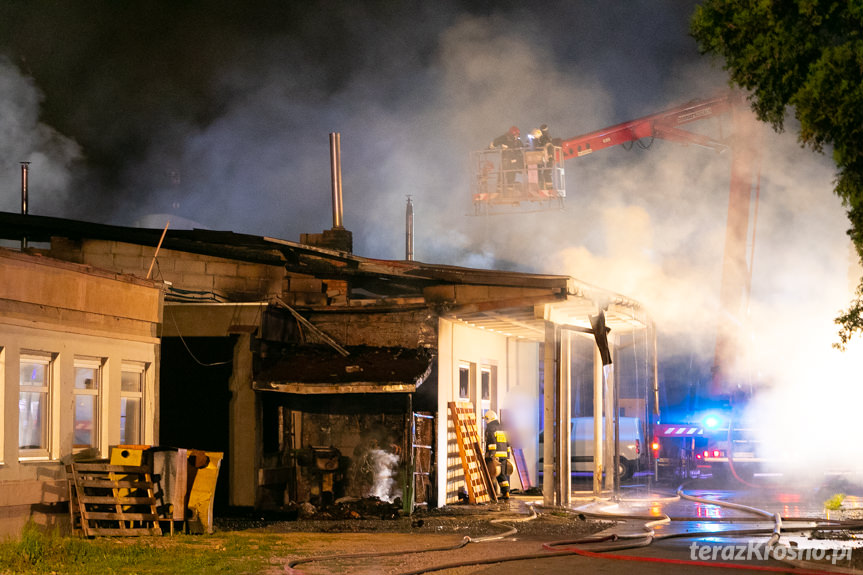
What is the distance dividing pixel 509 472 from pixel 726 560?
9.24 meters

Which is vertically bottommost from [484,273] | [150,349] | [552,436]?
[552,436]

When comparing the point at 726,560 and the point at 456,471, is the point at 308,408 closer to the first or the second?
the point at 456,471

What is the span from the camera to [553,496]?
17.8 m

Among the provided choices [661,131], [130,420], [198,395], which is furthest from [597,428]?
[661,131]

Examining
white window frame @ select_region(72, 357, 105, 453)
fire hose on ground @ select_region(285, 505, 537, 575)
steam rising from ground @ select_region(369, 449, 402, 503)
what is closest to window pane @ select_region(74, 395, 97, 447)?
white window frame @ select_region(72, 357, 105, 453)

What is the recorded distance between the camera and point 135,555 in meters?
11.6

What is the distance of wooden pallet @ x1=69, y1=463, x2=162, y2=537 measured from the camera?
44.5 feet

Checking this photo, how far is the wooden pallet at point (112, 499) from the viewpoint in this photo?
1358 centimetres

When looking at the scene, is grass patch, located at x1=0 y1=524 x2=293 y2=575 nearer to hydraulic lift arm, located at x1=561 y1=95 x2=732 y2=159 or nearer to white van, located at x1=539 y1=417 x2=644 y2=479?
white van, located at x1=539 y1=417 x2=644 y2=479

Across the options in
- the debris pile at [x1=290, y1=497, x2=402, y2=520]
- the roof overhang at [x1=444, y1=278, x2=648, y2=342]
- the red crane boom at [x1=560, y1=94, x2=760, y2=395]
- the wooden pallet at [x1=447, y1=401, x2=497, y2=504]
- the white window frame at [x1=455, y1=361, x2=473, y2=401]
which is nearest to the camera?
the debris pile at [x1=290, y1=497, x2=402, y2=520]

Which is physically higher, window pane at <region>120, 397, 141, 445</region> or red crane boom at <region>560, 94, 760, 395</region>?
red crane boom at <region>560, 94, 760, 395</region>

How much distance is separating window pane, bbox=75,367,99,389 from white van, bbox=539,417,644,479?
12444mm

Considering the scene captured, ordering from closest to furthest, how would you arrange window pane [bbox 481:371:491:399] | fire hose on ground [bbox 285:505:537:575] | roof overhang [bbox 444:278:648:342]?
fire hose on ground [bbox 285:505:537:575] → roof overhang [bbox 444:278:648:342] → window pane [bbox 481:371:491:399]

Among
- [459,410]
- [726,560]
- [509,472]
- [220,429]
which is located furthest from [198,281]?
[726,560]
